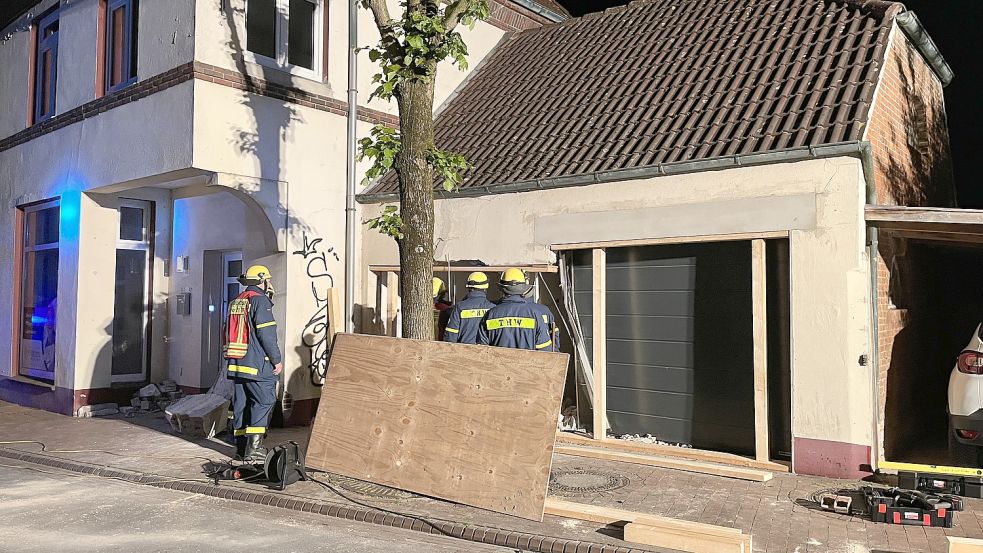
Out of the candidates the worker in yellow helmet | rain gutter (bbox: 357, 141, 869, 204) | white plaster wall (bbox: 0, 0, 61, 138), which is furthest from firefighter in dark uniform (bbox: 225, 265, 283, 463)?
white plaster wall (bbox: 0, 0, 61, 138)

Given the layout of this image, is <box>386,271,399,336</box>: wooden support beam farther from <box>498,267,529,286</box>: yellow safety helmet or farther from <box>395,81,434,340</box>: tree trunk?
<box>395,81,434,340</box>: tree trunk

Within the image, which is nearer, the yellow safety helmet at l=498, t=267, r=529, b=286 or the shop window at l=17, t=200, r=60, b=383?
the yellow safety helmet at l=498, t=267, r=529, b=286

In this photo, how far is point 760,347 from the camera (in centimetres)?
789

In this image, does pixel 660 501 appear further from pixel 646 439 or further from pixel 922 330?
pixel 922 330

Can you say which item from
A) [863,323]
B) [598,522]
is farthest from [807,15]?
[598,522]

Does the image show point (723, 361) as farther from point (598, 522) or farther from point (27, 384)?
point (27, 384)

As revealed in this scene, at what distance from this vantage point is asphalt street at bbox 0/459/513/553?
18.4 ft

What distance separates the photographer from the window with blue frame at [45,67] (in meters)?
13.4

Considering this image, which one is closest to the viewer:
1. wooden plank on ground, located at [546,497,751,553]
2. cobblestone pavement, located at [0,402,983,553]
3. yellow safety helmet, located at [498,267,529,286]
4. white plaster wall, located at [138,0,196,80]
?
wooden plank on ground, located at [546,497,751,553]

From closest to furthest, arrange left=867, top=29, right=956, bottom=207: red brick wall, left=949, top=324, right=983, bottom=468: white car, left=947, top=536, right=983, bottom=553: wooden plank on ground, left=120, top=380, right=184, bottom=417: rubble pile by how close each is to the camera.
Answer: left=947, top=536, right=983, bottom=553: wooden plank on ground < left=949, top=324, right=983, bottom=468: white car < left=867, top=29, right=956, bottom=207: red brick wall < left=120, top=380, right=184, bottom=417: rubble pile

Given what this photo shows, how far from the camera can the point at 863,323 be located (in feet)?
24.2

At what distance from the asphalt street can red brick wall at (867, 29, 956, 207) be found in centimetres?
612

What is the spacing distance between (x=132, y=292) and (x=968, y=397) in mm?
12001

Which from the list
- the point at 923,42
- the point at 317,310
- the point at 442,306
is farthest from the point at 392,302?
the point at 923,42
